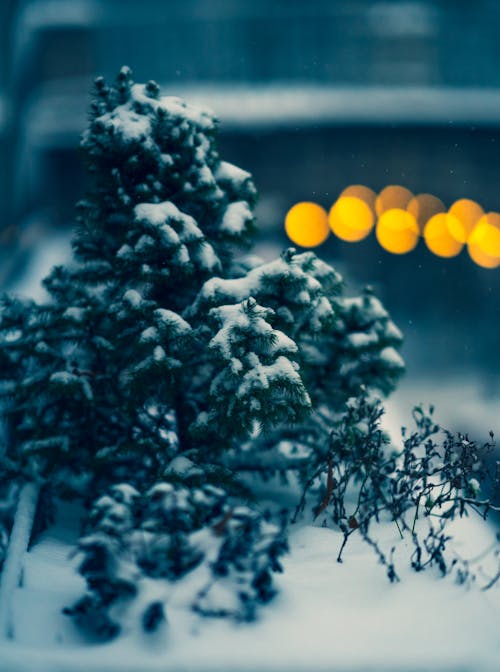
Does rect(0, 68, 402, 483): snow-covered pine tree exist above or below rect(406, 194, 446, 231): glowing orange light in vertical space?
below

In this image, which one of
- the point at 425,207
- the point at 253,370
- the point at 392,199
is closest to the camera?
the point at 253,370

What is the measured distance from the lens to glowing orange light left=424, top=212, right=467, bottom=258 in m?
18.6

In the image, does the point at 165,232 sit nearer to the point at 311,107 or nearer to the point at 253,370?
the point at 253,370

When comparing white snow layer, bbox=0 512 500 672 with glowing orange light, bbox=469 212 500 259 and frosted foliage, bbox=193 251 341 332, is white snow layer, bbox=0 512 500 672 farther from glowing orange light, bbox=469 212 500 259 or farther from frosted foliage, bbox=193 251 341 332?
glowing orange light, bbox=469 212 500 259

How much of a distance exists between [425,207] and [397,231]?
3.24 feet

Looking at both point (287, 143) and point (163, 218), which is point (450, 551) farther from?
point (287, 143)

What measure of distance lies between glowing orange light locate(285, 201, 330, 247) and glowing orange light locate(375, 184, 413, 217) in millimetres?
1557

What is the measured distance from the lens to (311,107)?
16.8 m

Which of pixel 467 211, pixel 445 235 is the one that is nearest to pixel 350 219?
pixel 445 235

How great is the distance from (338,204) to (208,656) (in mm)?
17044

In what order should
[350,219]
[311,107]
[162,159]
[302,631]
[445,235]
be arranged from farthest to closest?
[350,219] → [445,235] → [311,107] → [162,159] → [302,631]

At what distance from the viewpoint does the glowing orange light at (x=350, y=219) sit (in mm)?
19000

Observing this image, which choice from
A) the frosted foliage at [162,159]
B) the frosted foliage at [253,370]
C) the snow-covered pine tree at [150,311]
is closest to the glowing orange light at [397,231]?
the snow-covered pine tree at [150,311]

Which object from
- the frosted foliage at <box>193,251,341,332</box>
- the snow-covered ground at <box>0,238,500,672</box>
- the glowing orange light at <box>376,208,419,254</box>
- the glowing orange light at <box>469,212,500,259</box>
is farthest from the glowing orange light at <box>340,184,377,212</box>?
the snow-covered ground at <box>0,238,500,672</box>
